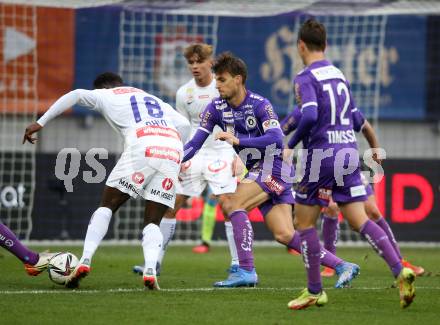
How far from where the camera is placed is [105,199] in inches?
334

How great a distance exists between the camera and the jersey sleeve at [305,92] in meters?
7.04

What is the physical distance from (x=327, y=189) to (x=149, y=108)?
2.07 m

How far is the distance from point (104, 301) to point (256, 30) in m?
10.4

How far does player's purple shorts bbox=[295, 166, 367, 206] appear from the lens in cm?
716

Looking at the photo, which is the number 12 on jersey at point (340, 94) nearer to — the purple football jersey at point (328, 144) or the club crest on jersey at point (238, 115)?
the purple football jersey at point (328, 144)

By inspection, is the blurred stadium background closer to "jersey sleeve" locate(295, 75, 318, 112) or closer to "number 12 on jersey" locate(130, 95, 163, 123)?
"number 12 on jersey" locate(130, 95, 163, 123)

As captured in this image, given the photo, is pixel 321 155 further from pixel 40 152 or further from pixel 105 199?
pixel 40 152

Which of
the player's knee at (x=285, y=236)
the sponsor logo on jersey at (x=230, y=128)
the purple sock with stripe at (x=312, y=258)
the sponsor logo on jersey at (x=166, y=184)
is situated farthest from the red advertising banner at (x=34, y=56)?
the purple sock with stripe at (x=312, y=258)

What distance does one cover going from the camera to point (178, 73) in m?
16.2

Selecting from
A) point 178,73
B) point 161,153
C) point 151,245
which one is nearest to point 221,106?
point 161,153

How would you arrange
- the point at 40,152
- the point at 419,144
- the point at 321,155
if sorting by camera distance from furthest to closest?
the point at 419,144 < the point at 40,152 < the point at 321,155

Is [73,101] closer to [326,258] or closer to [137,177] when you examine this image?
[137,177]

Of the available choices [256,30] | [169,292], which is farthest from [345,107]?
[256,30]

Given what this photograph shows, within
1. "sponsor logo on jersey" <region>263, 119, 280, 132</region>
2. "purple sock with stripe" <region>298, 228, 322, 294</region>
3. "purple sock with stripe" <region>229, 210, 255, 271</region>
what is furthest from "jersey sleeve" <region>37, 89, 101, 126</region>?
"purple sock with stripe" <region>298, 228, 322, 294</region>
